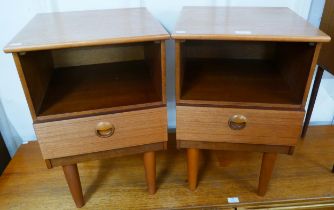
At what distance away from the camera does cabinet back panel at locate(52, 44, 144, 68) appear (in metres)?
0.91

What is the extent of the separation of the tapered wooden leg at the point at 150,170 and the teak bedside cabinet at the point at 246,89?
0.32 feet

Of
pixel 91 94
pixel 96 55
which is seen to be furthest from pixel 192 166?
pixel 96 55

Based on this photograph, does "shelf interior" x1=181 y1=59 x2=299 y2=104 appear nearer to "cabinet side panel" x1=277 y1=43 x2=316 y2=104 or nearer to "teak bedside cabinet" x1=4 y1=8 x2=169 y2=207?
"cabinet side panel" x1=277 y1=43 x2=316 y2=104

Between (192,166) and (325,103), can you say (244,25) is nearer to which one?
(192,166)

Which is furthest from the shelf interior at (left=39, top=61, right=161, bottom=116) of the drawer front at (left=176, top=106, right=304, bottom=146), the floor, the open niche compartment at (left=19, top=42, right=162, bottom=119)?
the floor

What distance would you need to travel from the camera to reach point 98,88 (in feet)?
2.59

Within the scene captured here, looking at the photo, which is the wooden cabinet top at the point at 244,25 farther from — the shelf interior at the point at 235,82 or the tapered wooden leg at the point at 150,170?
the tapered wooden leg at the point at 150,170

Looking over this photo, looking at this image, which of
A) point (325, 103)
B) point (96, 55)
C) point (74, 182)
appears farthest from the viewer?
point (325, 103)

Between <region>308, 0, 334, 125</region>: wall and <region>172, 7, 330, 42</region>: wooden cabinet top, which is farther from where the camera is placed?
<region>308, 0, 334, 125</region>: wall

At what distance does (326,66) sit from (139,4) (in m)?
0.66

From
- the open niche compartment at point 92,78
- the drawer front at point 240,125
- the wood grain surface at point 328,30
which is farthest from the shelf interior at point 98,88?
the wood grain surface at point 328,30

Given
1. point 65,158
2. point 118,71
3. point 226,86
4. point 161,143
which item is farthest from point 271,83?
point 65,158

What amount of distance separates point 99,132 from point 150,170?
217 mm

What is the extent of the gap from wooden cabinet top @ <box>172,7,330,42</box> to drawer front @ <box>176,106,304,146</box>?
187 millimetres
